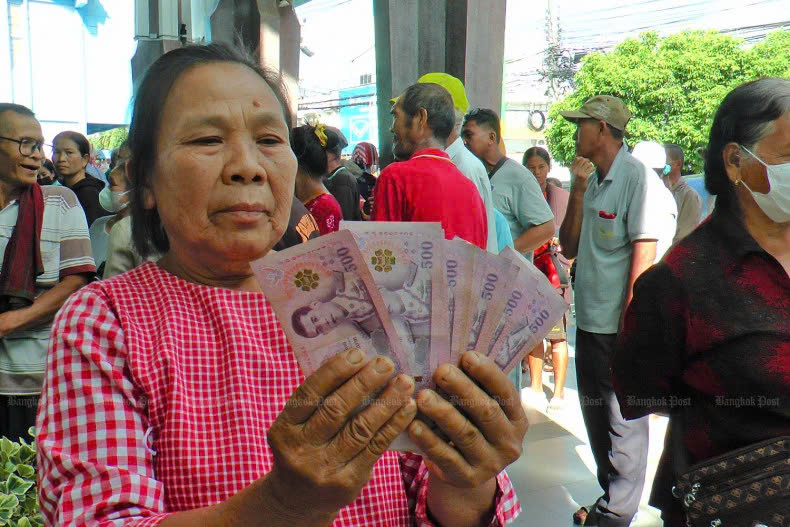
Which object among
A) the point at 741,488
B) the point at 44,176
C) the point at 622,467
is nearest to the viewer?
the point at 741,488

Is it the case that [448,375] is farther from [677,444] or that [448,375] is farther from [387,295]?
[677,444]

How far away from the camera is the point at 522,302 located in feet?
3.68

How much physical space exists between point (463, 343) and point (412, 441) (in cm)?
15

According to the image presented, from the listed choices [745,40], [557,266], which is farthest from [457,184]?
[745,40]

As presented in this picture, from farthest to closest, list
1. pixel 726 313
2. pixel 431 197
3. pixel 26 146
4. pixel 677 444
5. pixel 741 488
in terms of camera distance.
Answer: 1. pixel 431 197
2. pixel 26 146
3. pixel 677 444
4. pixel 726 313
5. pixel 741 488

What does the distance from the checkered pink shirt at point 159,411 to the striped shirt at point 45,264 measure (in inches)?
91.1

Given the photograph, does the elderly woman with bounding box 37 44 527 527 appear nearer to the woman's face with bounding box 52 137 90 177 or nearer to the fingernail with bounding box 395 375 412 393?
the fingernail with bounding box 395 375 412 393

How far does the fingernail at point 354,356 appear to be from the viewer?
98cm

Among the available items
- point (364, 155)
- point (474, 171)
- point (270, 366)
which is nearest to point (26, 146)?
point (474, 171)

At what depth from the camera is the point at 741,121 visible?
2.39 m

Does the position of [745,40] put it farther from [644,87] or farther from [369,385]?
[369,385]

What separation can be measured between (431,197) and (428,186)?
0.06 m

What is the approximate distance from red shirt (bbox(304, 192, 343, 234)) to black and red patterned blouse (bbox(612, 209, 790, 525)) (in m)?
2.47

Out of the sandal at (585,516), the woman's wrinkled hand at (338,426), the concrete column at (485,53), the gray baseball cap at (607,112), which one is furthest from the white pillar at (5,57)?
the woman's wrinkled hand at (338,426)
